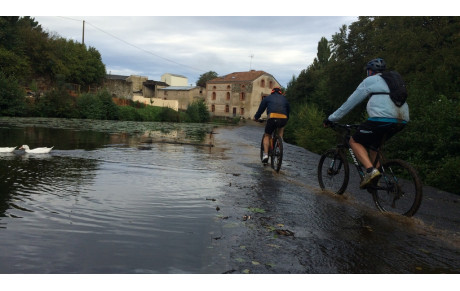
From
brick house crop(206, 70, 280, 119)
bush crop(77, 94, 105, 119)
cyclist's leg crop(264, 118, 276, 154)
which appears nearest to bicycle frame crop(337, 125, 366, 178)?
cyclist's leg crop(264, 118, 276, 154)

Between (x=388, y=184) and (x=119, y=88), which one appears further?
(x=119, y=88)

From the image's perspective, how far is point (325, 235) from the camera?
3.38 metres

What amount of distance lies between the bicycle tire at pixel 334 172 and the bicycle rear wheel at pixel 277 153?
5.50 feet

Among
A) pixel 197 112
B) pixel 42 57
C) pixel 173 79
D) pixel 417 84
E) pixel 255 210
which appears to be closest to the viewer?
pixel 255 210

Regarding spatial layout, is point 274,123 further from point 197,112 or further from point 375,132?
point 197,112

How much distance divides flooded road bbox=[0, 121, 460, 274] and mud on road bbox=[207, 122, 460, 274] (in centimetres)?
1

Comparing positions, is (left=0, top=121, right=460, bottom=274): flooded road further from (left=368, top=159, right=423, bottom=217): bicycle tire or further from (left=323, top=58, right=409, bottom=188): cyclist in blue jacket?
(left=323, top=58, right=409, bottom=188): cyclist in blue jacket

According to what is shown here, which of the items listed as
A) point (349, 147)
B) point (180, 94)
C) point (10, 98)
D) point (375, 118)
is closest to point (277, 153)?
point (349, 147)

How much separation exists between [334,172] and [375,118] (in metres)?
1.58

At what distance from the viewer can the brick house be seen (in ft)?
248

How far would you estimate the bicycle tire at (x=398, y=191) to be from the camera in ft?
13.6
